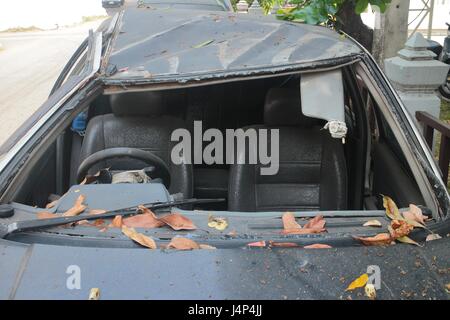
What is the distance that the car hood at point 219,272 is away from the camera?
5.12 ft

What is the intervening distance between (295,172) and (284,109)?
40 centimetres

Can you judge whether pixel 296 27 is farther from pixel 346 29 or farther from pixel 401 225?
pixel 346 29

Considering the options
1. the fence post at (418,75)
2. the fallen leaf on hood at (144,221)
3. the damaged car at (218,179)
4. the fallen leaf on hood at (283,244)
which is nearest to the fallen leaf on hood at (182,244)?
the damaged car at (218,179)

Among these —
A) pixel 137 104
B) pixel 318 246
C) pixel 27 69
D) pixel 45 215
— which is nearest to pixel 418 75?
pixel 137 104

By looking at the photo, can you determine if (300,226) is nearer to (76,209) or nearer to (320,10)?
(76,209)

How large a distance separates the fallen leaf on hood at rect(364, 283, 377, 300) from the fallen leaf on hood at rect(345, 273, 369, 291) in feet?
0.05

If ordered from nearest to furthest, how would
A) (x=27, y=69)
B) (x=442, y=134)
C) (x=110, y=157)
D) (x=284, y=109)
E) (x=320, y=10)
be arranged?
1. (x=110, y=157)
2. (x=284, y=109)
3. (x=320, y=10)
4. (x=442, y=134)
5. (x=27, y=69)

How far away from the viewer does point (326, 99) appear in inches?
88.2

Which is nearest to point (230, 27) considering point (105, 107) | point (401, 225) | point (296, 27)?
point (296, 27)

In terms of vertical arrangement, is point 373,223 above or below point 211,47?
below

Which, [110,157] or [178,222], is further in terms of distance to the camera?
[110,157]

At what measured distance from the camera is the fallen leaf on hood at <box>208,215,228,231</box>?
1.93 meters

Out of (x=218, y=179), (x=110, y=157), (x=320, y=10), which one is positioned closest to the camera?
(x=110, y=157)

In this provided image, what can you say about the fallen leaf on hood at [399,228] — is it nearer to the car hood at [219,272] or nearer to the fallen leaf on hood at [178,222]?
the car hood at [219,272]
